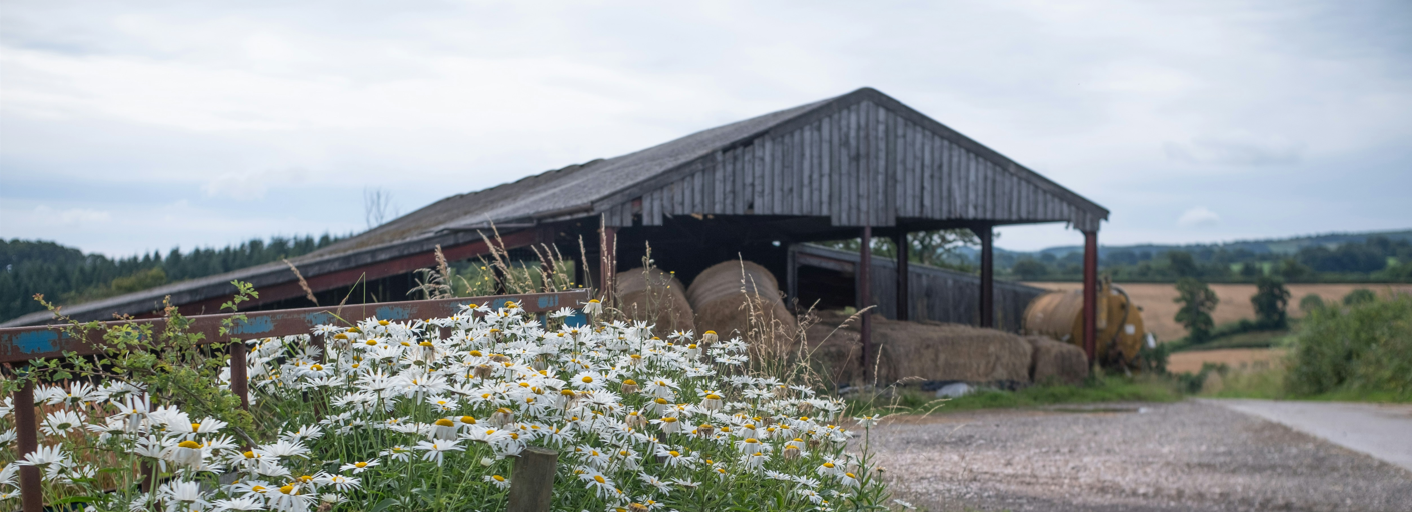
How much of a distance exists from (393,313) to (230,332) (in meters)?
0.67

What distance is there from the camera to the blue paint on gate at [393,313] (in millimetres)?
3469

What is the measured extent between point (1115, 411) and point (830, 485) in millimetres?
10670

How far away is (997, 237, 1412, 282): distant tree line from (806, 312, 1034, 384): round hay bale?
23743 millimetres

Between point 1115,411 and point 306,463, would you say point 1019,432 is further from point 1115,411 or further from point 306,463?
point 306,463

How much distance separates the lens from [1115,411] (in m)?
12.5

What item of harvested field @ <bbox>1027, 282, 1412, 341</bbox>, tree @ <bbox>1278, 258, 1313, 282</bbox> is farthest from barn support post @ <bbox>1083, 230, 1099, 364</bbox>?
tree @ <bbox>1278, 258, 1313, 282</bbox>

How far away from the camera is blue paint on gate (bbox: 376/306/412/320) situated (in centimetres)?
347

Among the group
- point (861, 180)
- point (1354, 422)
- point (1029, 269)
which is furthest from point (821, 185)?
point (1029, 269)

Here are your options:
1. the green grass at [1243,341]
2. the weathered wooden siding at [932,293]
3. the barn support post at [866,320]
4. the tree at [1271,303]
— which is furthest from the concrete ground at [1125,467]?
the tree at [1271,303]

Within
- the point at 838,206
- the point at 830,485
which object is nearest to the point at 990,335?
the point at 838,206

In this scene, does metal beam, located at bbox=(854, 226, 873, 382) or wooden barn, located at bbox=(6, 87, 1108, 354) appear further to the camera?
metal beam, located at bbox=(854, 226, 873, 382)

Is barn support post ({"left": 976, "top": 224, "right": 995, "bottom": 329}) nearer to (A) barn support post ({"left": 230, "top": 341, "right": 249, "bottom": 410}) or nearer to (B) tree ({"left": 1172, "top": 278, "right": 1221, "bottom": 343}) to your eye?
(A) barn support post ({"left": 230, "top": 341, "right": 249, "bottom": 410})

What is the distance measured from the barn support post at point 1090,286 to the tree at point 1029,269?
2815 centimetres

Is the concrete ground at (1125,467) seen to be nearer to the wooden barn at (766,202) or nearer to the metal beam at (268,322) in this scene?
the metal beam at (268,322)
